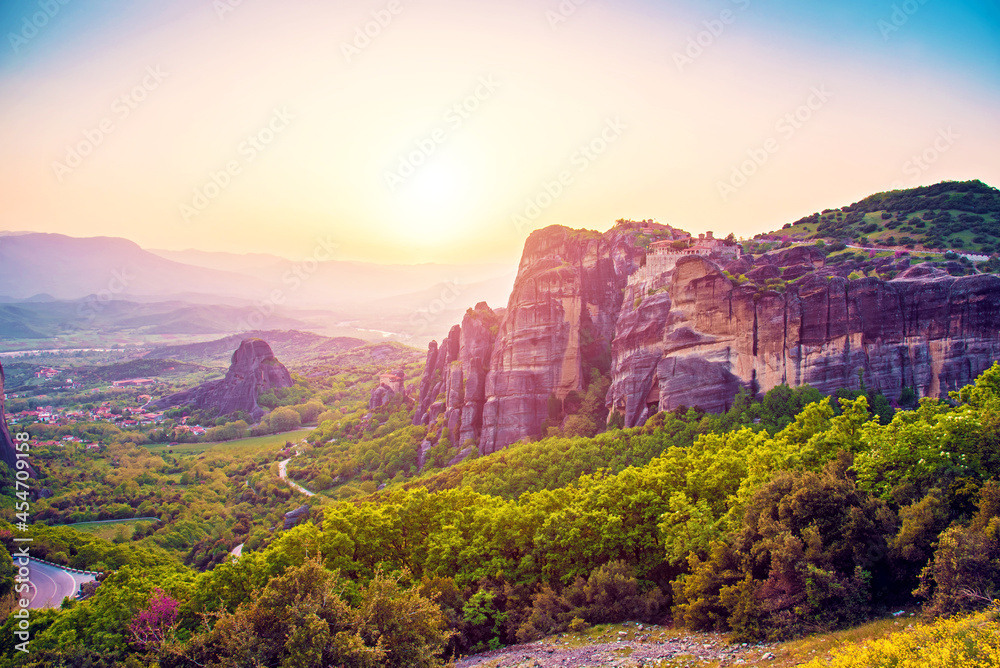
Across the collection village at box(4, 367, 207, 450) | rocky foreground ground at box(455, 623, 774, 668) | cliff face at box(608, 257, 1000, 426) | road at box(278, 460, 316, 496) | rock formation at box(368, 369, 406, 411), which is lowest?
road at box(278, 460, 316, 496)

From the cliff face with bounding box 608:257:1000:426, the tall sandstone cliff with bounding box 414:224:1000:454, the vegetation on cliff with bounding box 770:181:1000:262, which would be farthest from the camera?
the vegetation on cliff with bounding box 770:181:1000:262

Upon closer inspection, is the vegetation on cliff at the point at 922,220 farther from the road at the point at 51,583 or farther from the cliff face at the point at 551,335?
the road at the point at 51,583

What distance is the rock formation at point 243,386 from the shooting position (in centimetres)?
11900

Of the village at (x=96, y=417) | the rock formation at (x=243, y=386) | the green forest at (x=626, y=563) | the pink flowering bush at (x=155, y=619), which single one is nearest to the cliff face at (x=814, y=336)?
the green forest at (x=626, y=563)

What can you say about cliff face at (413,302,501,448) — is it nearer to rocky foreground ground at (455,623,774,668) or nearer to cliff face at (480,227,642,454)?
cliff face at (480,227,642,454)

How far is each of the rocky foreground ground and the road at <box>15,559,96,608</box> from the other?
32.1 metres

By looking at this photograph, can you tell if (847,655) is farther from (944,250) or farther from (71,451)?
(71,451)

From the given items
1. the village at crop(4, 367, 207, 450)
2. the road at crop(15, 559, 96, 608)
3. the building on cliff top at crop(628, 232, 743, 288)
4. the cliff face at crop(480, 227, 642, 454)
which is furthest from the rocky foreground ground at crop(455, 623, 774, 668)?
the village at crop(4, 367, 207, 450)

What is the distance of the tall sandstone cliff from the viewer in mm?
36375

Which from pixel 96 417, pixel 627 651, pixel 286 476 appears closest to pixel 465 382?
pixel 286 476

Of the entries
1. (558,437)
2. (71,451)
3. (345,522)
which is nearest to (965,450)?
(345,522)

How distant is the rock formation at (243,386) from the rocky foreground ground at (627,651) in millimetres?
110683

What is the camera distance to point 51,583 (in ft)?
121

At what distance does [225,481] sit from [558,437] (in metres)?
53.8
